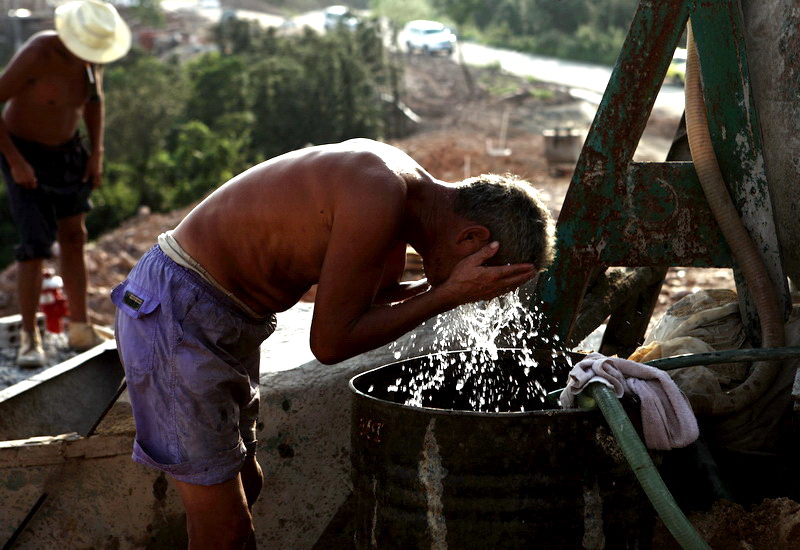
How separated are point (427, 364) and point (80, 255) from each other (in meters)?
3.73

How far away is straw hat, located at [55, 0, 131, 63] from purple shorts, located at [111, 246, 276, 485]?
12.0 ft

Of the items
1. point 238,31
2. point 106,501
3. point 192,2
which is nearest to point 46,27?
point 238,31

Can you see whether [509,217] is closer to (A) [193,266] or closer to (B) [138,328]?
(A) [193,266]

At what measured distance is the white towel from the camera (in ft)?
8.13

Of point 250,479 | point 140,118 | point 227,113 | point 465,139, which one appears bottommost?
point 140,118

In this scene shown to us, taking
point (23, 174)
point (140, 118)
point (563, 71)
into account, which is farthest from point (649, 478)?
point (563, 71)

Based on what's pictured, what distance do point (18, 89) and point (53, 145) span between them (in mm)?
386

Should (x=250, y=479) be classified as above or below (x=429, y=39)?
above

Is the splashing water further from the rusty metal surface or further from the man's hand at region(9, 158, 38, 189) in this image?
the man's hand at region(9, 158, 38, 189)

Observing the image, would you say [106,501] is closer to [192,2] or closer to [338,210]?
[338,210]

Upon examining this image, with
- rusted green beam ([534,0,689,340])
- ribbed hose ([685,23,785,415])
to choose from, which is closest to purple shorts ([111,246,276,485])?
rusted green beam ([534,0,689,340])

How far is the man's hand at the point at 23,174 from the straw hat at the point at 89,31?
2.61ft

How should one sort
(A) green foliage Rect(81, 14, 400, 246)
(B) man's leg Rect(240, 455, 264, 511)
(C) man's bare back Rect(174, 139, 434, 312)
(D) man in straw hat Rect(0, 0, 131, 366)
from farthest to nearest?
(A) green foliage Rect(81, 14, 400, 246) → (D) man in straw hat Rect(0, 0, 131, 366) → (B) man's leg Rect(240, 455, 264, 511) → (C) man's bare back Rect(174, 139, 434, 312)

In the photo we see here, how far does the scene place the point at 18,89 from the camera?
5840mm
